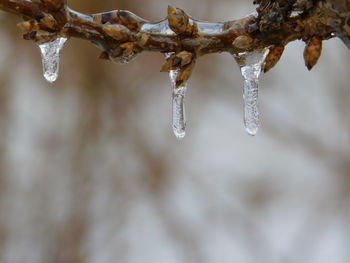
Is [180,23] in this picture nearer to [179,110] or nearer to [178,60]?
[178,60]

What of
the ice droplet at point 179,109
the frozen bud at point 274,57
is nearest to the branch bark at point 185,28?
Result: the frozen bud at point 274,57

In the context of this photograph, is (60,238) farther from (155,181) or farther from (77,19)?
(77,19)

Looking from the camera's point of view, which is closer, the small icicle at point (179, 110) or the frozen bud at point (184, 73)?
the frozen bud at point (184, 73)

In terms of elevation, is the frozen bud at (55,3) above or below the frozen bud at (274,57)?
above

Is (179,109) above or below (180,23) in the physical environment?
below

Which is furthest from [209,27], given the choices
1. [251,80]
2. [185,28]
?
[251,80]

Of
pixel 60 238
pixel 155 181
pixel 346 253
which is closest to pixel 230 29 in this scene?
pixel 60 238

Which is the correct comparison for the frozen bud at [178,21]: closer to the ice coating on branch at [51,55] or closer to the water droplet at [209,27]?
the water droplet at [209,27]
